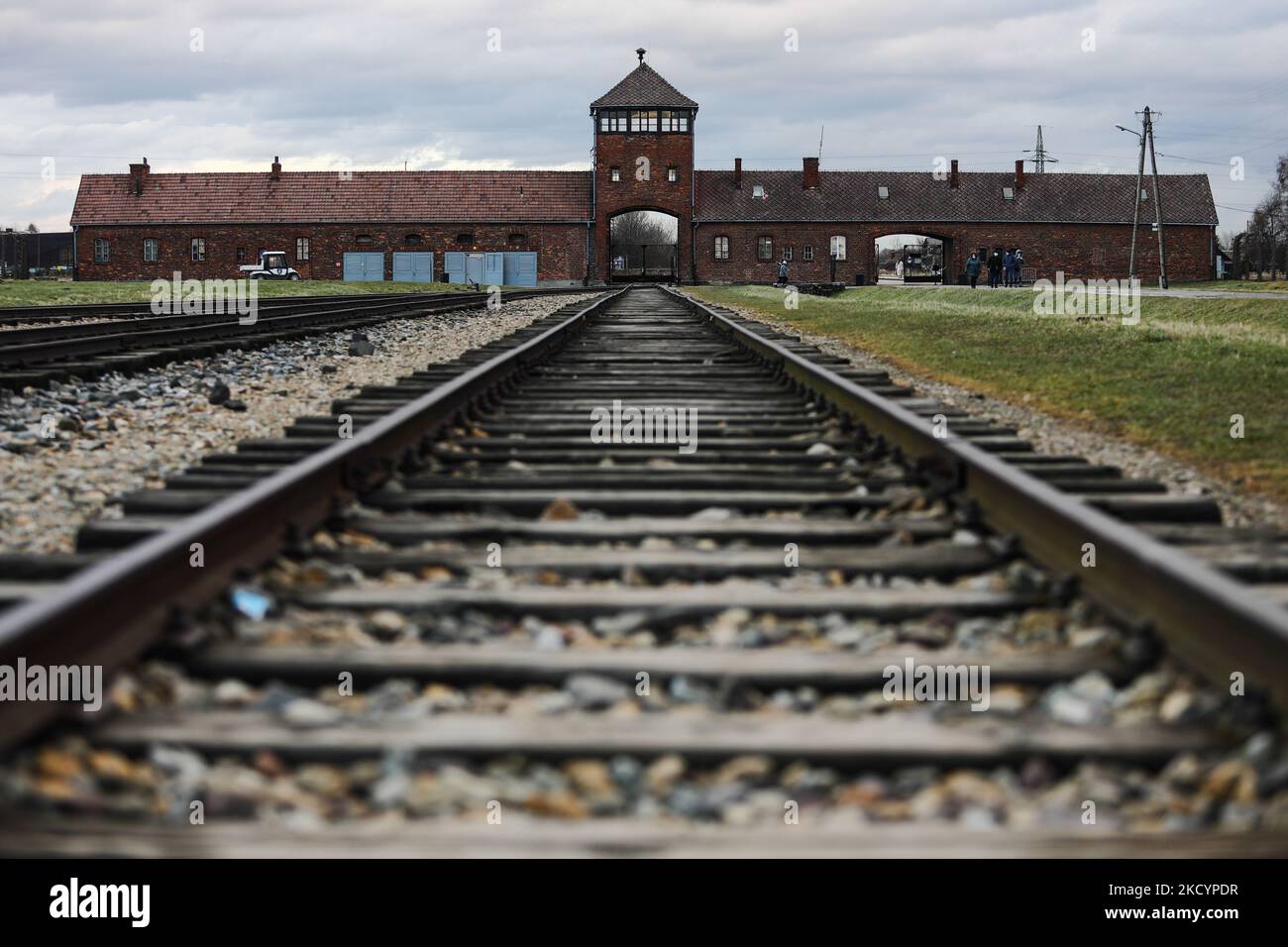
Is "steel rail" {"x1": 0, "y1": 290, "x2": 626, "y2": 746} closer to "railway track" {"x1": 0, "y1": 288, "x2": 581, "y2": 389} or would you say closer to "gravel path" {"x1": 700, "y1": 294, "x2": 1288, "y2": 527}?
"gravel path" {"x1": 700, "y1": 294, "x2": 1288, "y2": 527}

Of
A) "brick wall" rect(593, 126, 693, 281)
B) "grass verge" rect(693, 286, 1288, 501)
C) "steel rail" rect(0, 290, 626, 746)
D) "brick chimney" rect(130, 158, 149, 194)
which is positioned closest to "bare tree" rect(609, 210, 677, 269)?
"brick wall" rect(593, 126, 693, 281)

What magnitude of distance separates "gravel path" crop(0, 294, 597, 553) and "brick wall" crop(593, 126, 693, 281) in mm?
A: 52276

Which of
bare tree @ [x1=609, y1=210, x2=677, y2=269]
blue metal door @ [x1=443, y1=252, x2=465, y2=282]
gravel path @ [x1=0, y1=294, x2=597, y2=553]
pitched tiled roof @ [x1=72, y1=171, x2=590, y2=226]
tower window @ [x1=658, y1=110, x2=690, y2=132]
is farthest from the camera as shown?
bare tree @ [x1=609, y1=210, x2=677, y2=269]

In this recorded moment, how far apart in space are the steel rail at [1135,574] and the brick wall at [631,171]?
60121mm

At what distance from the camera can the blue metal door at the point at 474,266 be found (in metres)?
63.4

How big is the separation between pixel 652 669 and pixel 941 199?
68371 mm

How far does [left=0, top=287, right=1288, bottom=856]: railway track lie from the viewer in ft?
6.79

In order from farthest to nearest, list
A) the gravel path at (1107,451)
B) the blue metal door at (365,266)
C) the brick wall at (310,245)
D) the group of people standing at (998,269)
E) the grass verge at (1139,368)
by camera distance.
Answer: the blue metal door at (365,266) < the brick wall at (310,245) < the group of people standing at (998,269) < the grass verge at (1139,368) < the gravel path at (1107,451)

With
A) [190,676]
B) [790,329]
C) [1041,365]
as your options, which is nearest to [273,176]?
[790,329]

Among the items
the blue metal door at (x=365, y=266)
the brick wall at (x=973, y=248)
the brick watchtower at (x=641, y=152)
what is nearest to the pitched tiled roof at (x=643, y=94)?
the brick watchtower at (x=641, y=152)

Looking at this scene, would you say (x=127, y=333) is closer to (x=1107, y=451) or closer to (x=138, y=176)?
(x=1107, y=451)

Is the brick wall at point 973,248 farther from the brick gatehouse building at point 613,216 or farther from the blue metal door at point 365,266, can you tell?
the blue metal door at point 365,266
